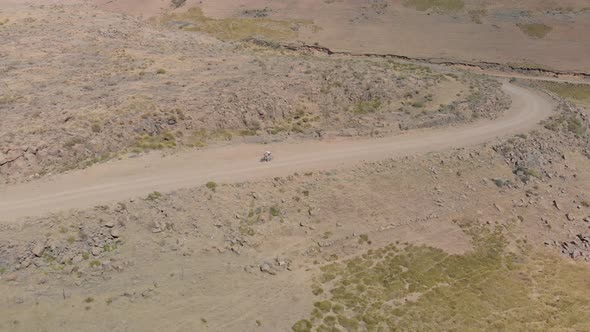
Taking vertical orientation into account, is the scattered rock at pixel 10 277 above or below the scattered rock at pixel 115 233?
below

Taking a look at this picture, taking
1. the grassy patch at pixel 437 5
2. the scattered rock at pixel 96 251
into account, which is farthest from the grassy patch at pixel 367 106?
the grassy patch at pixel 437 5

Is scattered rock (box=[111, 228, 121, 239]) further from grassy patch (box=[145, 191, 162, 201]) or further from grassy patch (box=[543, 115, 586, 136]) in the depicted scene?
grassy patch (box=[543, 115, 586, 136])

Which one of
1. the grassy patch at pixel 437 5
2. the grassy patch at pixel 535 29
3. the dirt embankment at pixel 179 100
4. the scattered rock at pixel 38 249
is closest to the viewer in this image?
the scattered rock at pixel 38 249

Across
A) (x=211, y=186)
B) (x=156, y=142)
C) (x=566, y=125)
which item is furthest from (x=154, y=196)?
(x=566, y=125)

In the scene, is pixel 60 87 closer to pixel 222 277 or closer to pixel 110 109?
pixel 110 109

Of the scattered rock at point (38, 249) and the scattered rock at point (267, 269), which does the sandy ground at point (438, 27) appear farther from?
the scattered rock at point (38, 249)

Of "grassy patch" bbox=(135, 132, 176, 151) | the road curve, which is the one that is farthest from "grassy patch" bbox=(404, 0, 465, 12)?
"grassy patch" bbox=(135, 132, 176, 151)
